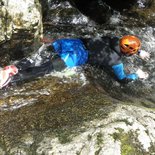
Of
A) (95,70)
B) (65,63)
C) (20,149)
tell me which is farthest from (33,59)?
(20,149)

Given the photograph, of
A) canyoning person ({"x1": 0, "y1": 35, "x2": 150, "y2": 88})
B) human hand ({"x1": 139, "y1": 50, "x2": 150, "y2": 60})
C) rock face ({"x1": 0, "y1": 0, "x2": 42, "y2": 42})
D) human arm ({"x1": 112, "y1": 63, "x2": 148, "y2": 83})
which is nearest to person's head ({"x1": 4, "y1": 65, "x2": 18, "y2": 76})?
canyoning person ({"x1": 0, "y1": 35, "x2": 150, "y2": 88})

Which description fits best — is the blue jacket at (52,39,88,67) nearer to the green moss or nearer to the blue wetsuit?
the blue wetsuit

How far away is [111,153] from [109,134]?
0.42 metres

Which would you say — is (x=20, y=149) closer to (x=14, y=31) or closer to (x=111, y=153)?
(x=111, y=153)

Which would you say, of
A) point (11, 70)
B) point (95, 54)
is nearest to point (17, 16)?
point (11, 70)

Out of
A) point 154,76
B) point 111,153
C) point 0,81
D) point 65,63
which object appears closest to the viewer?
point 111,153

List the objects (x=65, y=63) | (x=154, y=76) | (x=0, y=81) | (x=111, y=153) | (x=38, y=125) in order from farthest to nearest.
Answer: (x=154, y=76) → (x=65, y=63) → (x=0, y=81) → (x=38, y=125) → (x=111, y=153)

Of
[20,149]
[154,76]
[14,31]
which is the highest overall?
[14,31]

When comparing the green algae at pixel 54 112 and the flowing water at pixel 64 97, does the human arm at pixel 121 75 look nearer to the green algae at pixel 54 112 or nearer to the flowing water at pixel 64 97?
the flowing water at pixel 64 97

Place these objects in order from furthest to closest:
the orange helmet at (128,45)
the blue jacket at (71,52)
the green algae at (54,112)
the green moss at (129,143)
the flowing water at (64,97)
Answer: the orange helmet at (128,45)
the blue jacket at (71,52)
the flowing water at (64,97)
the green algae at (54,112)
the green moss at (129,143)

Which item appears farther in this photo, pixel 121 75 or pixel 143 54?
pixel 143 54

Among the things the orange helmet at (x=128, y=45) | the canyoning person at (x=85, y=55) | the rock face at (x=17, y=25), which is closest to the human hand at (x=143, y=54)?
the canyoning person at (x=85, y=55)

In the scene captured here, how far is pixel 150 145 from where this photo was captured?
20.5 feet

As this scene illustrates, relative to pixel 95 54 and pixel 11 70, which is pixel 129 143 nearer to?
pixel 95 54
